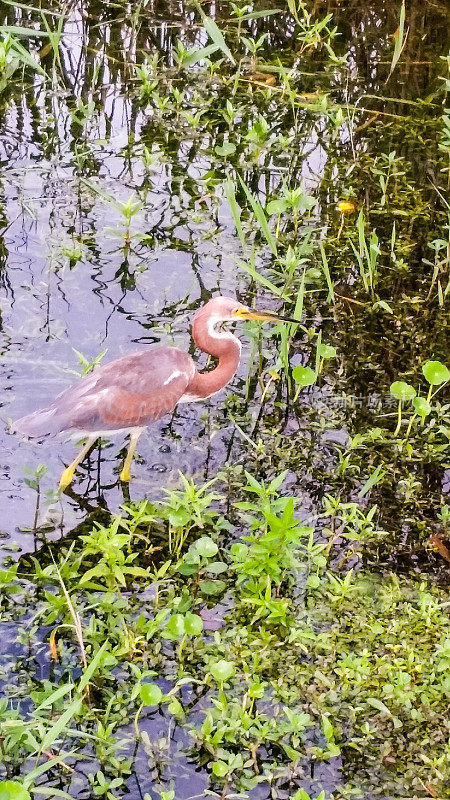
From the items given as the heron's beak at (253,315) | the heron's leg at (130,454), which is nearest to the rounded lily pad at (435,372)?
the heron's beak at (253,315)

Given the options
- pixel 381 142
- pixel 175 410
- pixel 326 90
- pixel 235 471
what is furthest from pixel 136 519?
pixel 326 90

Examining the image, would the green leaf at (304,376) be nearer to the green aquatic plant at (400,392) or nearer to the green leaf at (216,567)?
the green aquatic plant at (400,392)

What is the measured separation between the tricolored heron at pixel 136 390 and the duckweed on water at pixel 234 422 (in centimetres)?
20

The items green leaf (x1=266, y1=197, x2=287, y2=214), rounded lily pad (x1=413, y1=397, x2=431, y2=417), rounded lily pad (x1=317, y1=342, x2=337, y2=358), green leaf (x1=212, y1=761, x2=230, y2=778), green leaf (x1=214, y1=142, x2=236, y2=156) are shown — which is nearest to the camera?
green leaf (x1=212, y1=761, x2=230, y2=778)

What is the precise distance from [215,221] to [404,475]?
2.16 m

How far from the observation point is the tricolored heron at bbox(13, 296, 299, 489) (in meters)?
4.18

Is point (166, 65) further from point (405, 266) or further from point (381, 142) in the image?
point (405, 266)

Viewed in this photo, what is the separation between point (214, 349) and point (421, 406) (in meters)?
0.99

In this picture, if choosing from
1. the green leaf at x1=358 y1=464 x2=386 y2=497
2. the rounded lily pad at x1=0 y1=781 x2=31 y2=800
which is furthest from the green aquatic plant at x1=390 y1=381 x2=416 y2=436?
the rounded lily pad at x1=0 y1=781 x2=31 y2=800

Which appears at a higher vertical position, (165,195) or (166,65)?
(166,65)

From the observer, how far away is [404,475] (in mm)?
4492

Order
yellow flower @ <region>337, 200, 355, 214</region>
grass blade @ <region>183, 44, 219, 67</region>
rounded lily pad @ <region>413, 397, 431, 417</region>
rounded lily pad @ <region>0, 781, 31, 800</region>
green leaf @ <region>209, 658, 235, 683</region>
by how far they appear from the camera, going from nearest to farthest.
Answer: rounded lily pad @ <region>0, 781, 31, 800</region> → green leaf @ <region>209, 658, 235, 683</region> → rounded lily pad @ <region>413, 397, 431, 417</region> → grass blade @ <region>183, 44, 219, 67</region> → yellow flower @ <region>337, 200, 355, 214</region>

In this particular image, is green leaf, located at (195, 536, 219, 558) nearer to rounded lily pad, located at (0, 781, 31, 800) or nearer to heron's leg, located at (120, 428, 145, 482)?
heron's leg, located at (120, 428, 145, 482)

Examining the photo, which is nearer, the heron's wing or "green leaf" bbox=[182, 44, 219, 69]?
the heron's wing
